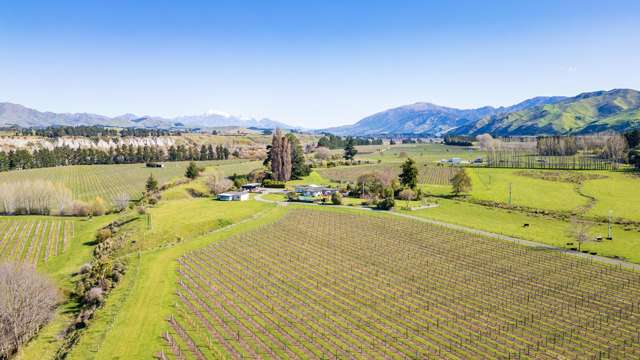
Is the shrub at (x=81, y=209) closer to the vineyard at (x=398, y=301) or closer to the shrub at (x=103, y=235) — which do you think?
the shrub at (x=103, y=235)

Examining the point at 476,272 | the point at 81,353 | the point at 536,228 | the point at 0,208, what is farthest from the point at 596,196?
the point at 0,208

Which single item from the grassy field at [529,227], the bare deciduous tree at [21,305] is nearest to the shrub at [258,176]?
the grassy field at [529,227]

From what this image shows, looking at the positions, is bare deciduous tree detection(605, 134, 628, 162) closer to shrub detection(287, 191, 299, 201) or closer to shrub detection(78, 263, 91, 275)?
shrub detection(287, 191, 299, 201)

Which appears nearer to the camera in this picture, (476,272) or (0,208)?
(476,272)

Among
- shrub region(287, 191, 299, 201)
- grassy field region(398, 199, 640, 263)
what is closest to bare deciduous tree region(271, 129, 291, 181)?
shrub region(287, 191, 299, 201)

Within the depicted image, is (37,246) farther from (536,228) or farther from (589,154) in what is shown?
(589,154)

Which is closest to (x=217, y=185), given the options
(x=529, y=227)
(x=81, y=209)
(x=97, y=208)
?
(x=97, y=208)

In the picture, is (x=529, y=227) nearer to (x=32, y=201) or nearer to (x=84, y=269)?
(x=84, y=269)
